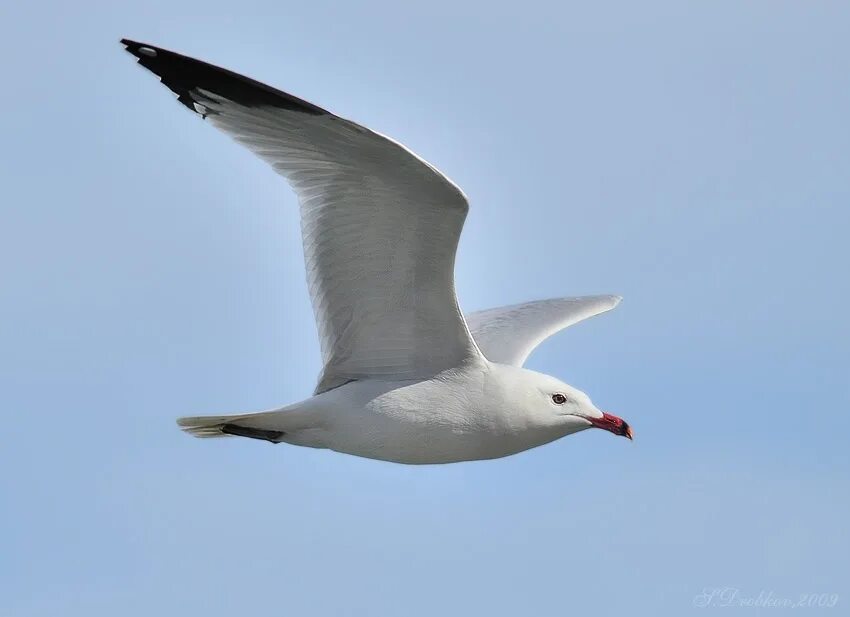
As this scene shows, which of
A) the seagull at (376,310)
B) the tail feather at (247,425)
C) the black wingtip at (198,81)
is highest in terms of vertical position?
the black wingtip at (198,81)

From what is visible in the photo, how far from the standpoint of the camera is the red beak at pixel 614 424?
11.7 meters

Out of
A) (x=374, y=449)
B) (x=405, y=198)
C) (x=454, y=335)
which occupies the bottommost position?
(x=374, y=449)

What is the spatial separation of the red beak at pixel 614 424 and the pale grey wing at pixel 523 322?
1.55 metres

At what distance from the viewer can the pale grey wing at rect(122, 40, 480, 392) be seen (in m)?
10.3

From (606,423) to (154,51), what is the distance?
4.23m

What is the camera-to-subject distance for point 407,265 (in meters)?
10.9

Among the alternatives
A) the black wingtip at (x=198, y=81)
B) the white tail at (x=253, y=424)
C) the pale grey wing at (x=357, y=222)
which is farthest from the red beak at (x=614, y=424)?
the black wingtip at (x=198, y=81)

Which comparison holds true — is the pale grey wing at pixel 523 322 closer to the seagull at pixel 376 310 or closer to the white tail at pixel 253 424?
the seagull at pixel 376 310

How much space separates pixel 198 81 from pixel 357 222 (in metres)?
1.43

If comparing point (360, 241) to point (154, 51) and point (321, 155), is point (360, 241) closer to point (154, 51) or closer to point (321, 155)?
point (321, 155)

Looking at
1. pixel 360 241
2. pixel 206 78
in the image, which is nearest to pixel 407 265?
pixel 360 241

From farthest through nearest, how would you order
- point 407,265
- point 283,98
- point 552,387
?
point 552,387
point 407,265
point 283,98

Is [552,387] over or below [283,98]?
below

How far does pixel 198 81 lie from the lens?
10.4m
